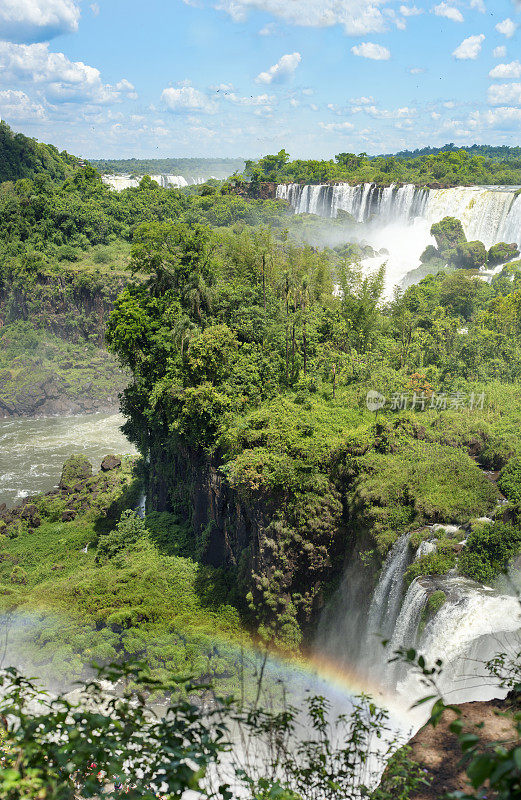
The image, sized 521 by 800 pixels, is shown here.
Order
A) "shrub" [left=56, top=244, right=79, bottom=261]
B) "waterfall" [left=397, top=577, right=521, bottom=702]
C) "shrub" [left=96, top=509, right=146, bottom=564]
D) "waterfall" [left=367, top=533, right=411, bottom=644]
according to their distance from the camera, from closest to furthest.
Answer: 1. "waterfall" [left=397, top=577, right=521, bottom=702]
2. "waterfall" [left=367, top=533, right=411, bottom=644]
3. "shrub" [left=96, top=509, right=146, bottom=564]
4. "shrub" [left=56, top=244, right=79, bottom=261]

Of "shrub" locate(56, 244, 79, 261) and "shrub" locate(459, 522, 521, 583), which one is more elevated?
"shrub" locate(56, 244, 79, 261)

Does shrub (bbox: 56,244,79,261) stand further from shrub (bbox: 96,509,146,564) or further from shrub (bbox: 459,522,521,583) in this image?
shrub (bbox: 459,522,521,583)

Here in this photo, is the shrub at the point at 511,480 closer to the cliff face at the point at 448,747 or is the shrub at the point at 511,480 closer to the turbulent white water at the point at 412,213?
the cliff face at the point at 448,747

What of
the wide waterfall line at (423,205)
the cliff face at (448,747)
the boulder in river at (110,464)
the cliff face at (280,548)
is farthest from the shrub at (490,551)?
the wide waterfall line at (423,205)

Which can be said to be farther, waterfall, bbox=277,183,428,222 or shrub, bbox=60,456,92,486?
waterfall, bbox=277,183,428,222

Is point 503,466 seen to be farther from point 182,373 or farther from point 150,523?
point 150,523

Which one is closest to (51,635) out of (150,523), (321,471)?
(150,523)

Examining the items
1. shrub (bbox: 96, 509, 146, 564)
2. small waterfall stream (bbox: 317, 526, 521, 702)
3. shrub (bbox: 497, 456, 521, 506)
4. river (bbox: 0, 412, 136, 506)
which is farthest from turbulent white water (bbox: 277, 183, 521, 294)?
small waterfall stream (bbox: 317, 526, 521, 702)
